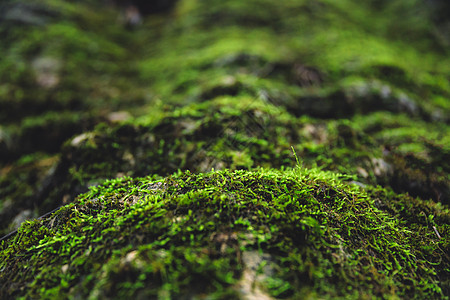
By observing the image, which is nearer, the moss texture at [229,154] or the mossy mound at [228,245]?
the mossy mound at [228,245]

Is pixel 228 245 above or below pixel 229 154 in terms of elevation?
above

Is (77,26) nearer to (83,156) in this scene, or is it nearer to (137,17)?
(137,17)

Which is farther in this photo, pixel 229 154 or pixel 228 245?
pixel 229 154

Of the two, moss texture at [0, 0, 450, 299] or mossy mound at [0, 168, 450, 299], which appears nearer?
mossy mound at [0, 168, 450, 299]
